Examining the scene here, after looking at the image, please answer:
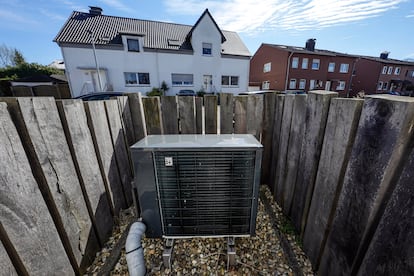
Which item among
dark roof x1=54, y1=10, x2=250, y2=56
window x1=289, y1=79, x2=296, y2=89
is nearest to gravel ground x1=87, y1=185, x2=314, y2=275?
dark roof x1=54, y1=10, x2=250, y2=56

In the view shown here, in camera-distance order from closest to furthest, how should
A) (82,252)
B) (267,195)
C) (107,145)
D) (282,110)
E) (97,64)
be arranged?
(82,252) → (107,145) → (282,110) → (267,195) → (97,64)

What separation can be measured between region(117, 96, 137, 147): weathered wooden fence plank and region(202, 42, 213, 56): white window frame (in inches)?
500

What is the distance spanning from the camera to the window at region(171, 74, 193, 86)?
12828 mm

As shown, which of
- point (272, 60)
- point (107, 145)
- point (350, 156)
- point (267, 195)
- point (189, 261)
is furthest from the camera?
Result: point (272, 60)

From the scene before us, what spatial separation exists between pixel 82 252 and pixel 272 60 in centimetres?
2132

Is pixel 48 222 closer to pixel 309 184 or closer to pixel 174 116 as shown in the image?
pixel 174 116

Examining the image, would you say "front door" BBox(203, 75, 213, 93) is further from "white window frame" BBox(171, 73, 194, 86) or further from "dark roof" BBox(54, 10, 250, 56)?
"dark roof" BBox(54, 10, 250, 56)

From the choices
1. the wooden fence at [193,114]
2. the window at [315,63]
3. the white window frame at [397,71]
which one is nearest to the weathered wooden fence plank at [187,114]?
the wooden fence at [193,114]

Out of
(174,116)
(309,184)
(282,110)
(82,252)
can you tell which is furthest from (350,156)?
(82,252)

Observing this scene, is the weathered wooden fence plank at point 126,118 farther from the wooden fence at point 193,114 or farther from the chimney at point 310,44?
the chimney at point 310,44

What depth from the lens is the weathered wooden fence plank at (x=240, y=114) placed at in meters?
2.13

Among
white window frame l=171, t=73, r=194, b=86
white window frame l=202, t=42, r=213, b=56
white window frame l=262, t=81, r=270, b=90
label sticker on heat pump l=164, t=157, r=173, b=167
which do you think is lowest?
label sticker on heat pump l=164, t=157, r=173, b=167

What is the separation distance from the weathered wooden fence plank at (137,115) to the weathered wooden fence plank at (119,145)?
0.58 ft

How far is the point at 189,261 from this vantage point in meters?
1.57
